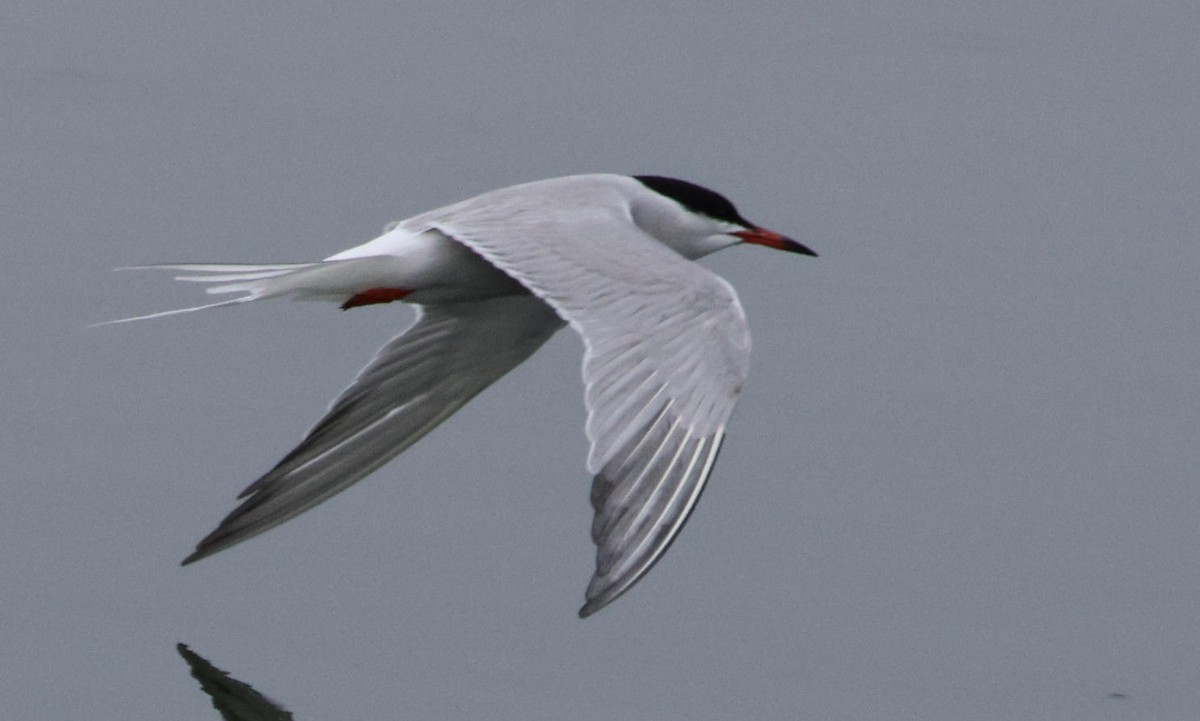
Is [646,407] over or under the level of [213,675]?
over

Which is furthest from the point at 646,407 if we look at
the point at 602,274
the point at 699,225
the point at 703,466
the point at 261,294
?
the point at 699,225

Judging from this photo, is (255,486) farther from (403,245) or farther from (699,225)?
(699,225)

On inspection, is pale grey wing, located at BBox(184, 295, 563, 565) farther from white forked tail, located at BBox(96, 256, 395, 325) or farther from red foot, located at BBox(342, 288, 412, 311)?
white forked tail, located at BBox(96, 256, 395, 325)

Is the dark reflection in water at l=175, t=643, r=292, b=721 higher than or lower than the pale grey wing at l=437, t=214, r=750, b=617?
lower

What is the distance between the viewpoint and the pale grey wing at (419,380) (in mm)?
6188

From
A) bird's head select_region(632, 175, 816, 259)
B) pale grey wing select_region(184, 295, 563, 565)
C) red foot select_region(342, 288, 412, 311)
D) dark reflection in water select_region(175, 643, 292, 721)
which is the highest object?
bird's head select_region(632, 175, 816, 259)

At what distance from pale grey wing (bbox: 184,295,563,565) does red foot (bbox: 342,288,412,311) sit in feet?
0.93

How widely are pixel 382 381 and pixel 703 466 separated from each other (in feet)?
5.41

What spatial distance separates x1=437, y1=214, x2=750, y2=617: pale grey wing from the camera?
4.76 meters

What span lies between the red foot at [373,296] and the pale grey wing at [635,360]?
0.90 ft

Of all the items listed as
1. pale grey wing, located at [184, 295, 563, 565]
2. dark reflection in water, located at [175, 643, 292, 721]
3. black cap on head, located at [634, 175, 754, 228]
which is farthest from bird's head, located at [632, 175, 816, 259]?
dark reflection in water, located at [175, 643, 292, 721]

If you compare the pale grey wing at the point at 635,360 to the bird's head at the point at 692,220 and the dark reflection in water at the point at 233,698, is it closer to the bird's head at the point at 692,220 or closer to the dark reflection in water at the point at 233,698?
the bird's head at the point at 692,220

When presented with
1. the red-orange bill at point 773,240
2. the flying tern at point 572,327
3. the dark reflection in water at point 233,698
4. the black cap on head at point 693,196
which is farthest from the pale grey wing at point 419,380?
the dark reflection in water at point 233,698

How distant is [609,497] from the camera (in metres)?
4.80
